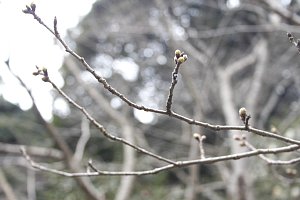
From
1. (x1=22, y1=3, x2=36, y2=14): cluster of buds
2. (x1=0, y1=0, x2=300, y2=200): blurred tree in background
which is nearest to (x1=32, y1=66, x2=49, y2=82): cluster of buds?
(x1=22, y1=3, x2=36, y2=14): cluster of buds

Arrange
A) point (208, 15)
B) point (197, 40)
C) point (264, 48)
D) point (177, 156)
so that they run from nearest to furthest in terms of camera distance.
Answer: point (264, 48) → point (197, 40) → point (177, 156) → point (208, 15)

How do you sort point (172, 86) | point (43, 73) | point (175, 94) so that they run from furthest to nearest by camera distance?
point (175, 94), point (43, 73), point (172, 86)

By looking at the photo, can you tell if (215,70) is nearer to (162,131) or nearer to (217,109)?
(217,109)

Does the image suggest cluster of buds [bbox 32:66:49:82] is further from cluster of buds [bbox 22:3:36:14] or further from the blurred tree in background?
the blurred tree in background

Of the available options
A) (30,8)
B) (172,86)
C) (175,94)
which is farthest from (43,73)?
(175,94)

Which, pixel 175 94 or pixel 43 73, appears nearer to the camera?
pixel 43 73

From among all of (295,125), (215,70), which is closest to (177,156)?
(215,70)

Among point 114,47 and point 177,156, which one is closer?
point 177,156

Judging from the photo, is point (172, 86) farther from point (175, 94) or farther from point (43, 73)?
point (175, 94)

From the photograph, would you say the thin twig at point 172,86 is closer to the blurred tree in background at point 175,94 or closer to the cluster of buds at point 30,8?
the cluster of buds at point 30,8
